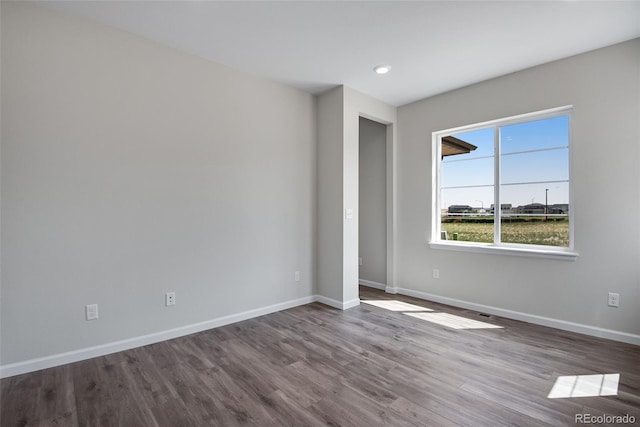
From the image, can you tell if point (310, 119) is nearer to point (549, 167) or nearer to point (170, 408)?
point (549, 167)

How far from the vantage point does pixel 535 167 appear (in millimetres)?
3285

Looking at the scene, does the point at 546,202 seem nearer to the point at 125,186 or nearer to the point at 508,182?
the point at 508,182

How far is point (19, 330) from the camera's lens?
7.09 ft

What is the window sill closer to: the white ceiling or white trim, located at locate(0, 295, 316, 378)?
the white ceiling

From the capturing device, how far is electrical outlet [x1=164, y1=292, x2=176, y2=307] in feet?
9.22

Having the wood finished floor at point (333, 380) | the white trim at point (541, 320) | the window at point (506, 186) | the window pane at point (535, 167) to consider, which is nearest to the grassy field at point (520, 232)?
the window at point (506, 186)

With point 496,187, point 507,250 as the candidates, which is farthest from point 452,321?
point 496,187

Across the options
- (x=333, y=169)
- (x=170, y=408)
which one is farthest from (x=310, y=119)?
(x=170, y=408)

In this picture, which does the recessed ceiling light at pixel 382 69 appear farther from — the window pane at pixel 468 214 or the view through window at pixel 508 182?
the window pane at pixel 468 214

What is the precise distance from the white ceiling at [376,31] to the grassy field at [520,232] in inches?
67.0

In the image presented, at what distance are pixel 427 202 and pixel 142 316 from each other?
3.53 metres

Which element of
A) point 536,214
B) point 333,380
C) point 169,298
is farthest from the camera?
point 536,214

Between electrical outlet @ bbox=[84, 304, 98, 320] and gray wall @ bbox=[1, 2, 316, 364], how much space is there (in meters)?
0.04

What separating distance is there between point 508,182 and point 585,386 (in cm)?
215
